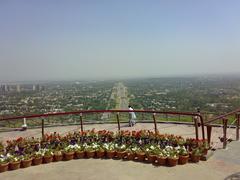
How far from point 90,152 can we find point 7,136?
7.38 m

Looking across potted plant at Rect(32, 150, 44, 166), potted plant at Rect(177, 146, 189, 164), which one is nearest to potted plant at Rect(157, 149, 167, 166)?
potted plant at Rect(177, 146, 189, 164)

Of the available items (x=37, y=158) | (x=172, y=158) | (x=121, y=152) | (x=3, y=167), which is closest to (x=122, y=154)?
(x=121, y=152)

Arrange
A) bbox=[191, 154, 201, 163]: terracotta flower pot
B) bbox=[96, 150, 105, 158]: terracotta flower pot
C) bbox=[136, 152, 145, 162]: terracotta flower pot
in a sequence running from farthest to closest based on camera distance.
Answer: bbox=[96, 150, 105, 158]: terracotta flower pot
bbox=[136, 152, 145, 162]: terracotta flower pot
bbox=[191, 154, 201, 163]: terracotta flower pot

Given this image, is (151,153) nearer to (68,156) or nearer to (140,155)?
(140,155)

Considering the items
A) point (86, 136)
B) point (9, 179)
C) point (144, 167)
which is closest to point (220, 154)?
point (144, 167)

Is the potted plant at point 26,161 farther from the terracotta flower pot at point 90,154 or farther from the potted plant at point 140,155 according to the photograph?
the potted plant at point 140,155

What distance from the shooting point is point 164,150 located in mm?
8086

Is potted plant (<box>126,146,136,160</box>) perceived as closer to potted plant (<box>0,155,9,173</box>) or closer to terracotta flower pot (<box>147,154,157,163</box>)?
terracotta flower pot (<box>147,154,157,163</box>)

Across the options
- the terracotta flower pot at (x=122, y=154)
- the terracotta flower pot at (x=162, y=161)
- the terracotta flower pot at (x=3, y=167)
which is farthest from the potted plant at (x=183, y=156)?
the terracotta flower pot at (x=3, y=167)

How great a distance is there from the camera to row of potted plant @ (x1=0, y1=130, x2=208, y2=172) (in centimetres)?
780

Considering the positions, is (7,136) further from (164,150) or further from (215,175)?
(215,175)

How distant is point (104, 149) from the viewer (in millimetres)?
8586

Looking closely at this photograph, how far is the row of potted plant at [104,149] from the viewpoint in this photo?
780 centimetres

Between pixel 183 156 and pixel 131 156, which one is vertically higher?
pixel 183 156
